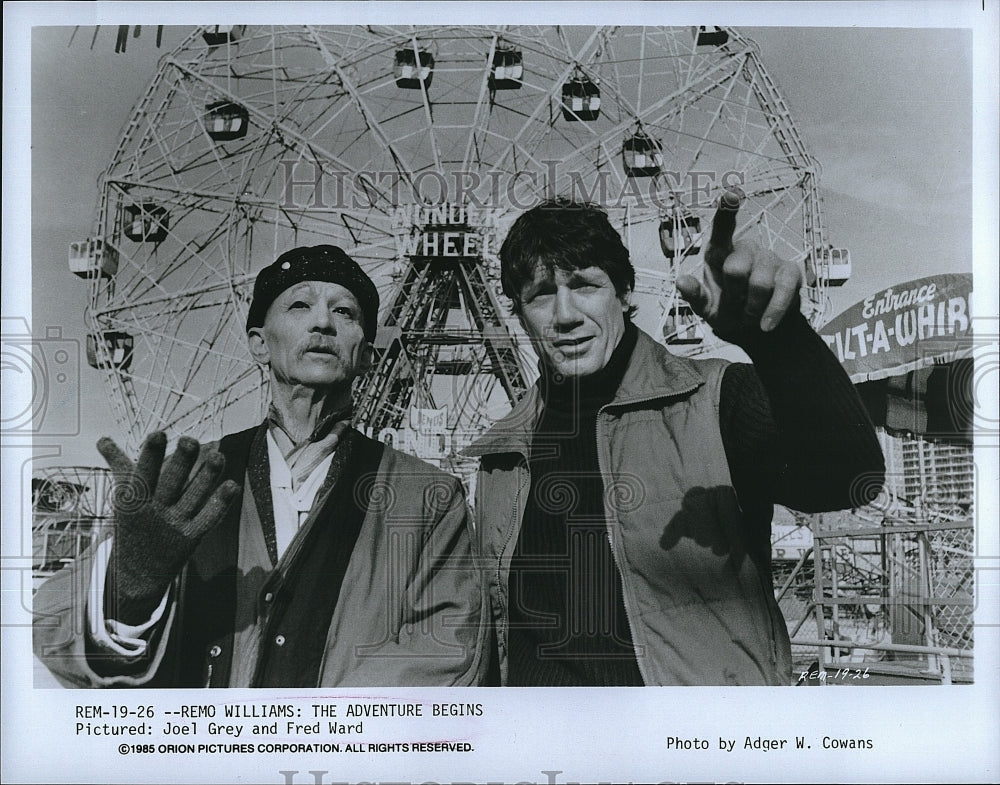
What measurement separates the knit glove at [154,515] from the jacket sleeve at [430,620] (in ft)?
2.98

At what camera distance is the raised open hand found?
15.1ft

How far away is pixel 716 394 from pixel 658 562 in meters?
0.87

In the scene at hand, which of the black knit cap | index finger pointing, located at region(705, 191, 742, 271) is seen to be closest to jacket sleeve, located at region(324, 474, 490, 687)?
the black knit cap

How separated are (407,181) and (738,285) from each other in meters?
1.71

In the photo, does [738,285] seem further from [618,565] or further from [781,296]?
[618,565]

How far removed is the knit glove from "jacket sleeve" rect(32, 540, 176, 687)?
96 millimetres

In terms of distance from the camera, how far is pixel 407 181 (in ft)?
16.5

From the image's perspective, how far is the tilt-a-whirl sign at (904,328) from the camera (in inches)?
200

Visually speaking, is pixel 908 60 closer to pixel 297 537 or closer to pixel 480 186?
pixel 480 186

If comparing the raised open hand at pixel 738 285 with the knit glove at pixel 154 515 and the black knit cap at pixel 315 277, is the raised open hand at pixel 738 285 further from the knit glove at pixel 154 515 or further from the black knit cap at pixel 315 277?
the knit glove at pixel 154 515

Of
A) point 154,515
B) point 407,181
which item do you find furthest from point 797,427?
point 154,515

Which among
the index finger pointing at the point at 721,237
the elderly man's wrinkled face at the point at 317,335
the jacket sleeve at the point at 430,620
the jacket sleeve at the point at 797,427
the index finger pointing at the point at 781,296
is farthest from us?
the elderly man's wrinkled face at the point at 317,335

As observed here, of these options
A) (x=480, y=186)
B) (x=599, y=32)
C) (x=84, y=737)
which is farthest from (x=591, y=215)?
(x=84, y=737)

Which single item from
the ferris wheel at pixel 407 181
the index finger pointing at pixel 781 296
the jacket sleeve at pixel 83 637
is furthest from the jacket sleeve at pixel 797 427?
the jacket sleeve at pixel 83 637
